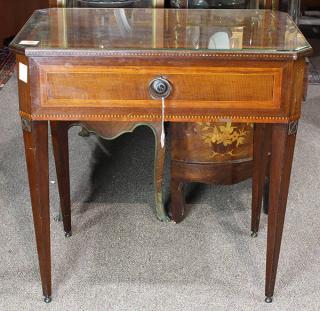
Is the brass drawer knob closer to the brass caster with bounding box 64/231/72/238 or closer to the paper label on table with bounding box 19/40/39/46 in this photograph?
the paper label on table with bounding box 19/40/39/46

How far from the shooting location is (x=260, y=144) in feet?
6.31

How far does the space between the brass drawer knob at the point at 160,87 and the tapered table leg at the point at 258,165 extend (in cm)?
55

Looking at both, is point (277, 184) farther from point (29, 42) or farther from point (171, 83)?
point (29, 42)

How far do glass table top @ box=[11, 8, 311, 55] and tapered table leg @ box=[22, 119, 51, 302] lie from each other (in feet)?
0.63

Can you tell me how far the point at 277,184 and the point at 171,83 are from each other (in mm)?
365

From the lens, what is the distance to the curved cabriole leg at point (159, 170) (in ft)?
6.32

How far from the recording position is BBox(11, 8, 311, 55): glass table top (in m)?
1.41

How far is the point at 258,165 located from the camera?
192 centimetres

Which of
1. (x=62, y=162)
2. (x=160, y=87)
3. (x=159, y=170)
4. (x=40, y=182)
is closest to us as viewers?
(x=160, y=87)

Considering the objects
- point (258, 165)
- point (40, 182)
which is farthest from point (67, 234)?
point (258, 165)

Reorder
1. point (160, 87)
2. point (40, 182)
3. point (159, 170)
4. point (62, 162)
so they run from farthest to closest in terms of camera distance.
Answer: point (159, 170) < point (62, 162) < point (40, 182) < point (160, 87)

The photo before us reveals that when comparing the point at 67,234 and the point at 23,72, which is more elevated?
the point at 23,72

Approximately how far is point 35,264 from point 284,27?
943 millimetres

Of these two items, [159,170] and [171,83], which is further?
[159,170]
